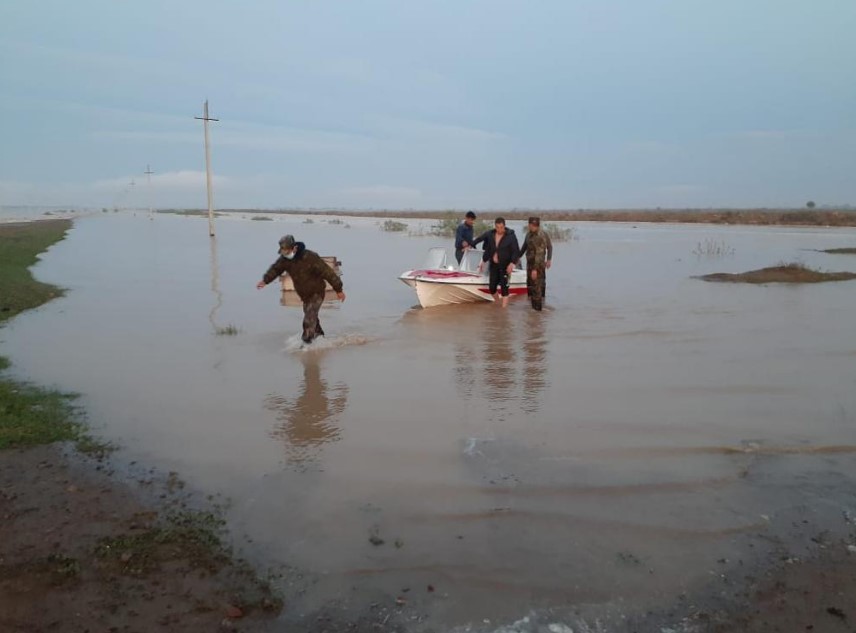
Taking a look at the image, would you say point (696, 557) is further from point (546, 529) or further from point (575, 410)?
point (575, 410)

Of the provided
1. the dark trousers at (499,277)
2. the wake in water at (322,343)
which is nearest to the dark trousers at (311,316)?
the wake in water at (322,343)

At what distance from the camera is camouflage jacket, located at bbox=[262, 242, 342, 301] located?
8.96 meters

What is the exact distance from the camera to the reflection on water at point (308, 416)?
5590mm

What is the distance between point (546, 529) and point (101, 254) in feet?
83.1

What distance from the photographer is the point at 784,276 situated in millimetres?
17031

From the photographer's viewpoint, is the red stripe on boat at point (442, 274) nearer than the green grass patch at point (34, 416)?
No

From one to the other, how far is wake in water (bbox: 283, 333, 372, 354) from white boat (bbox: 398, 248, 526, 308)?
8.47ft

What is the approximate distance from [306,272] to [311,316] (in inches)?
25.0

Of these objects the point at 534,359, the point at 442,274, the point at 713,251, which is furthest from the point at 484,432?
the point at 713,251

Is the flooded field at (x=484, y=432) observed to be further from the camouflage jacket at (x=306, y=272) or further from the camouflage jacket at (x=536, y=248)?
the camouflage jacket at (x=536, y=248)

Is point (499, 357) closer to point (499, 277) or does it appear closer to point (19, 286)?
point (499, 277)

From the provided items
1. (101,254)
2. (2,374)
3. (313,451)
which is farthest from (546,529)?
(101,254)

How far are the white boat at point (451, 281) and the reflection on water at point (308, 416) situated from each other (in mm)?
4807

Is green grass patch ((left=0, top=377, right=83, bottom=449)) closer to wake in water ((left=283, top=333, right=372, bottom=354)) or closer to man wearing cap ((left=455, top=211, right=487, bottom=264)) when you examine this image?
wake in water ((left=283, top=333, right=372, bottom=354))
